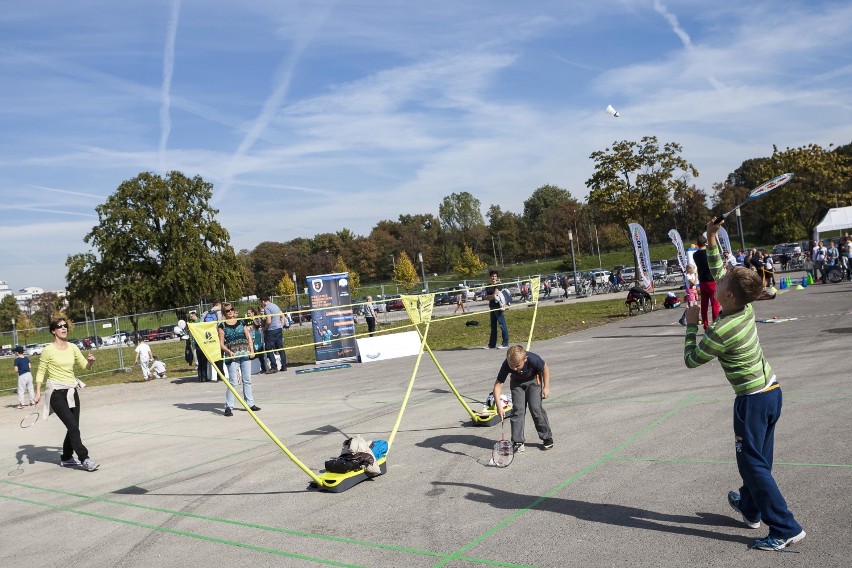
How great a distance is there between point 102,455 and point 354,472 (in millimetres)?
5209

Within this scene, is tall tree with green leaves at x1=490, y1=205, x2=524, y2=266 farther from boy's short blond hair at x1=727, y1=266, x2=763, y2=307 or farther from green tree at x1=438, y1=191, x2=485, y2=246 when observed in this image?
boy's short blond hair at x1=727, y1=266, x2=763, y2=307

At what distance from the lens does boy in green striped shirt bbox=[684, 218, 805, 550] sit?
4402 millimetres

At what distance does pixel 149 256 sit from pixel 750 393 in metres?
53.7

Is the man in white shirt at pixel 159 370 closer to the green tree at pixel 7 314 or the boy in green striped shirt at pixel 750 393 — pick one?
the boy in green striped shirt at pixel 750 393

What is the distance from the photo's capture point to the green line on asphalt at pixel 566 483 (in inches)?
197

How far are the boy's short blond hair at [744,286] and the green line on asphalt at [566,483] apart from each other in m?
2.47

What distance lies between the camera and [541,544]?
4910mm

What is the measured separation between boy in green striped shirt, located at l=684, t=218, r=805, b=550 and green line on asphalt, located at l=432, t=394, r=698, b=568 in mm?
1822

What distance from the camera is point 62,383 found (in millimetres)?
9086

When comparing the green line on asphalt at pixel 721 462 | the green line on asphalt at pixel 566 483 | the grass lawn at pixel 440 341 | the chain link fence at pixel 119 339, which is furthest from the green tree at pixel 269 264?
the green line on asphalt at pixel 721 462

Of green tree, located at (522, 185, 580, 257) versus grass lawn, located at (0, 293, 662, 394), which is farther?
green tree, located at (522, 185, 580, 257)

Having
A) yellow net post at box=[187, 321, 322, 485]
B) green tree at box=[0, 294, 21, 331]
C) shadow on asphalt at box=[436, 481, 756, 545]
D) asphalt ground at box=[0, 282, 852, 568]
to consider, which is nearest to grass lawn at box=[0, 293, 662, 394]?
asphalt ground at box=[0, 282, 852, 568]

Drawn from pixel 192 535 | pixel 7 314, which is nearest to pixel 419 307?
pixel 192 535

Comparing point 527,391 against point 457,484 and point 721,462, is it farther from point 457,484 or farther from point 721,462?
point 721,462
